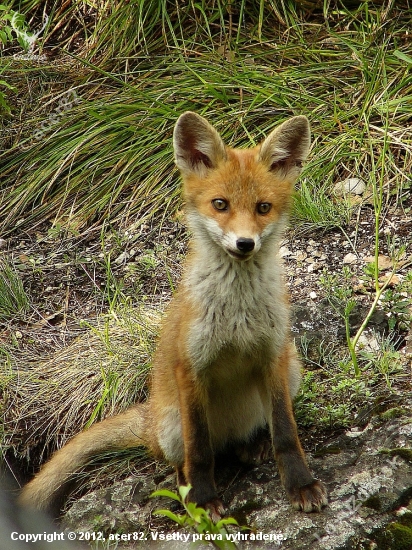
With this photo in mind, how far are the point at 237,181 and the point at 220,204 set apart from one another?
144 mm

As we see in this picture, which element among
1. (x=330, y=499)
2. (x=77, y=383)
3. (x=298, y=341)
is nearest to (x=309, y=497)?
(x=330, y=499)

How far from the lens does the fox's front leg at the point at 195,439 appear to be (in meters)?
3.68

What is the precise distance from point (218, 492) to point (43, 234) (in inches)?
138

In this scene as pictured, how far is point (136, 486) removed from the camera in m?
4.16

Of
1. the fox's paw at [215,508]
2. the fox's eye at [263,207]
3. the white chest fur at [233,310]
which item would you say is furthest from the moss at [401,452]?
the fox's eye at [263,207]

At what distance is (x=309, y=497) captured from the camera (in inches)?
136

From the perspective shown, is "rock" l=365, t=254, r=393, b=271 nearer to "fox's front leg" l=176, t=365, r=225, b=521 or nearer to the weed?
"fox's front leg" l=176, t=365, r=225, b=521

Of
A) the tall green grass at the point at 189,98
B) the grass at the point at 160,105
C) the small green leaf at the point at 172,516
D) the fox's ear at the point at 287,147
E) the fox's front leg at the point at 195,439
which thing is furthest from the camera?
the tall green grass at the point at 189,98

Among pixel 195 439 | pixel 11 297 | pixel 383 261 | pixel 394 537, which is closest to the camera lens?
pixel 394 537

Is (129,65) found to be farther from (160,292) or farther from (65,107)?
(160,292)

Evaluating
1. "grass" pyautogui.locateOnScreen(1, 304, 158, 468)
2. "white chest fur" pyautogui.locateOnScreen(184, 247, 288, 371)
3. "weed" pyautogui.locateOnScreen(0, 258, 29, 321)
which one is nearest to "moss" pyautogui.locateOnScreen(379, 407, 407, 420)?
"white chest fur" pyautogui.locateOnScreen(184, 247, 288, 371)

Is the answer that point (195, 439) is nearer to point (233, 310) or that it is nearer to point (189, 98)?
point (233, 310)

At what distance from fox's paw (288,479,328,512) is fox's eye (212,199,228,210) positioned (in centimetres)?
142

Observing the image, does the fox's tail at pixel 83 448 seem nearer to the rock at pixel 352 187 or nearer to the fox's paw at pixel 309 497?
the fox's paw at pixel 309 497
